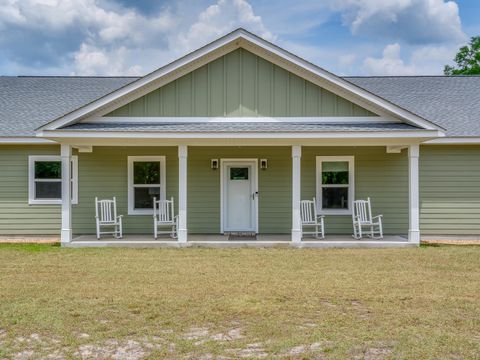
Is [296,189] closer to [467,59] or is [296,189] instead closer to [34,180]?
[34,180]

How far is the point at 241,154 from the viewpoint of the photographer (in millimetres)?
11984

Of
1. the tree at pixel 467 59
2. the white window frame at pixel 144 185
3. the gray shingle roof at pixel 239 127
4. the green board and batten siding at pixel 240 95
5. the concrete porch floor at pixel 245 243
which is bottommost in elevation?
the concrete porch floor at pixel 245 243

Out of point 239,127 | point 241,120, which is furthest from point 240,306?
point 241,120

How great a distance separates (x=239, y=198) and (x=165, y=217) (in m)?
1.94

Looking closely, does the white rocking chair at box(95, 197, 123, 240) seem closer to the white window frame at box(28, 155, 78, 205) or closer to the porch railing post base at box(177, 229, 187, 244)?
the white window frame at box(28, 155, 78, 205)

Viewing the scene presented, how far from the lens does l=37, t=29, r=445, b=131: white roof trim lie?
10.3m

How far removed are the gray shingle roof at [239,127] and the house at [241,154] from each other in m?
0.04

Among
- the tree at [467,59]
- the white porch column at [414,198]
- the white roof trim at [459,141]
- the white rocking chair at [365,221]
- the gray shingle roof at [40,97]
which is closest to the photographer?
the white porch column at [414,198]

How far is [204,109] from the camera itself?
10617 mm

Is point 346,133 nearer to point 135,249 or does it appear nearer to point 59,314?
point 135,249

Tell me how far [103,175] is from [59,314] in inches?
284

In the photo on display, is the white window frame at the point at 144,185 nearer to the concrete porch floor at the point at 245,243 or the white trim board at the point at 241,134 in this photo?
the concrete porch floor at the point at 245,243

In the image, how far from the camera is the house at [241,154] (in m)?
10.1

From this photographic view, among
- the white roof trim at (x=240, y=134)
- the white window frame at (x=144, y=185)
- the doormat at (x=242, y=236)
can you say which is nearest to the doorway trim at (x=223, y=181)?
the doormat at (x=242, y=236)
